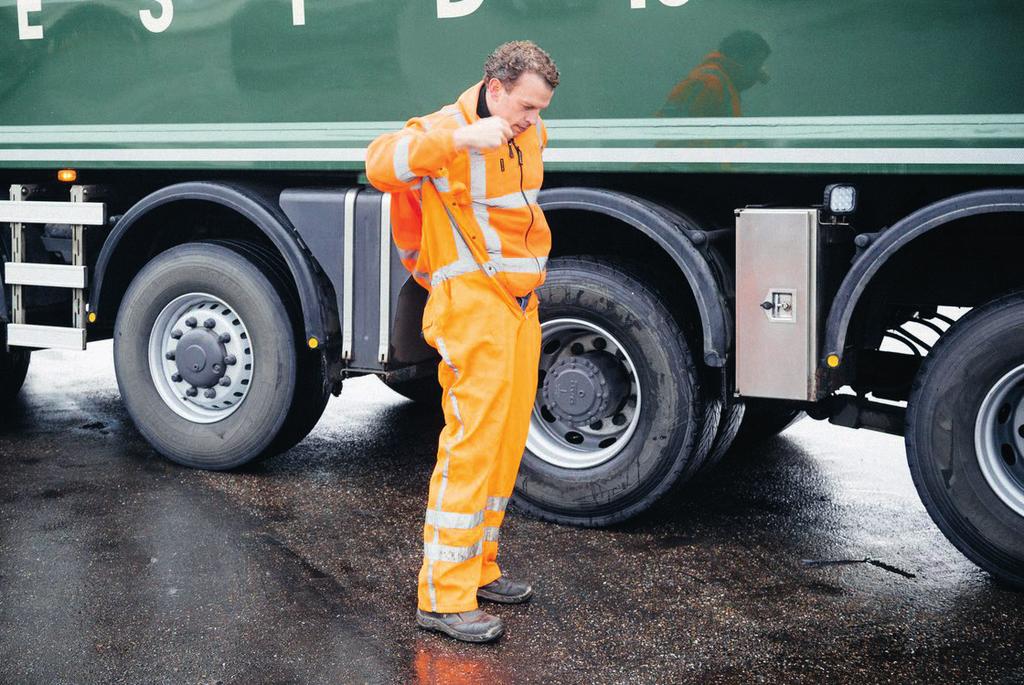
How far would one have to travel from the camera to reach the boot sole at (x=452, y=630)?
3.99 metres

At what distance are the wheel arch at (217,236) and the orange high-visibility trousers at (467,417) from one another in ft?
5.10

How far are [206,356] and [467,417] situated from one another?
7.45 feet

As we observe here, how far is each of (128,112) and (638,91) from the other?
2417 mm

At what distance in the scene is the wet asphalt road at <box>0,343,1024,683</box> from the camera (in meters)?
3.87

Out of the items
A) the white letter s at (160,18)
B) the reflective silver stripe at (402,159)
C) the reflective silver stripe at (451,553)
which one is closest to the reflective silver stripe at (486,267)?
the reflective silver stripe at (402,159)

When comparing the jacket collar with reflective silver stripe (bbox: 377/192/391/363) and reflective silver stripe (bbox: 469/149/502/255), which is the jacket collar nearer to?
reflective silver stripe (bbox: 469/149/502/255)

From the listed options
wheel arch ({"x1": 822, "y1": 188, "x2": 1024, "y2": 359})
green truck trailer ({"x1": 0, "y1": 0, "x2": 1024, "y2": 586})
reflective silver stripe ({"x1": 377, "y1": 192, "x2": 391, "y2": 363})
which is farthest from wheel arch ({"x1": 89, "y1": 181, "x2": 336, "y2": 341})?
A: wheel arch ({"x1": 822, "y1": 188, "x2": 1024, "y2": 359})

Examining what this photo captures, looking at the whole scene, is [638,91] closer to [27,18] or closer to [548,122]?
[548,122]

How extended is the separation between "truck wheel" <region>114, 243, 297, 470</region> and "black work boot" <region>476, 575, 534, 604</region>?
1.77 m

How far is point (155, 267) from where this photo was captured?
602cm

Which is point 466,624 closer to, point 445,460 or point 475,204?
point 445,460

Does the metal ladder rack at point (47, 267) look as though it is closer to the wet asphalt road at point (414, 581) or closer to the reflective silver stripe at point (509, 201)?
the wet asphalt road at point (414, 581)

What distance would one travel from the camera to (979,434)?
14.7 feet

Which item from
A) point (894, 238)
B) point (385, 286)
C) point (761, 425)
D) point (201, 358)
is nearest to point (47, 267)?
point (201, 358)
